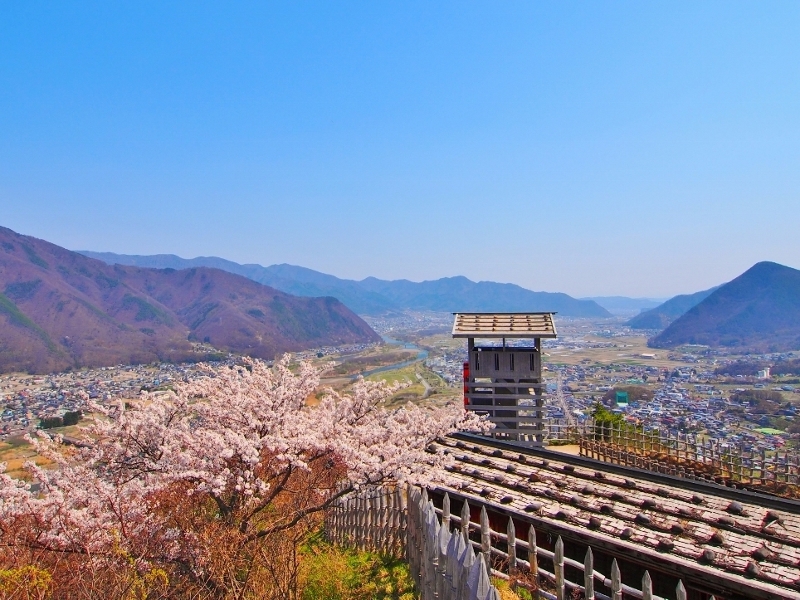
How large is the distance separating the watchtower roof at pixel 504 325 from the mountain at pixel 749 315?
89374 millimetres

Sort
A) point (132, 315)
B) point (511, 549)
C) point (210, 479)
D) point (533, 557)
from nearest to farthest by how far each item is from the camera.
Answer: point (533, 557)
point (511, 549)
point (210, 479)
point (132, 315)

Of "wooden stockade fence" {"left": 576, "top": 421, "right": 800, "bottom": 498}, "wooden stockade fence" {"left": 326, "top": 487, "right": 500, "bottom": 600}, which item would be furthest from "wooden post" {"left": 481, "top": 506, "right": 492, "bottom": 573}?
"wooden stockade fence" {"left": 576, "top": 421, "right": 800, "bottom": 498}

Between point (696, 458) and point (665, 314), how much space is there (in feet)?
573

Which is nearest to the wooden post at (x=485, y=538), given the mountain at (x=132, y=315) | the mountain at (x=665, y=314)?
the mountain at (x=132, y=315)

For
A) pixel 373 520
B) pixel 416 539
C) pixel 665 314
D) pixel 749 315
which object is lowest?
pixel 373 520

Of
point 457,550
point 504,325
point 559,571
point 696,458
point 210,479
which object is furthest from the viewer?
point 504,325

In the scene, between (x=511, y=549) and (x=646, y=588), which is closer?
(x=646, y=588)

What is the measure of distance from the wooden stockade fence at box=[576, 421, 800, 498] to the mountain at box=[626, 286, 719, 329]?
145586 millimetres

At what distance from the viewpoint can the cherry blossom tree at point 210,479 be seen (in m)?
5.97

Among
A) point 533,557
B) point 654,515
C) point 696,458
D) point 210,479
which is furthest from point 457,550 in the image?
point 696,458

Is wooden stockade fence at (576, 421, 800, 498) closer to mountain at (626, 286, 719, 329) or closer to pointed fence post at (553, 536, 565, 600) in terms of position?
pointed fence post at (553, 536, 565, 600)

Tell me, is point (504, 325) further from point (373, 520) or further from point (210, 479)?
point (210, 479)

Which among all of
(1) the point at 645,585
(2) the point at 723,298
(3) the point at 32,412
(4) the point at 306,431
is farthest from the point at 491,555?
(2) the point at 723,298

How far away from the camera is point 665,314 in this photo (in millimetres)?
A: 163750
